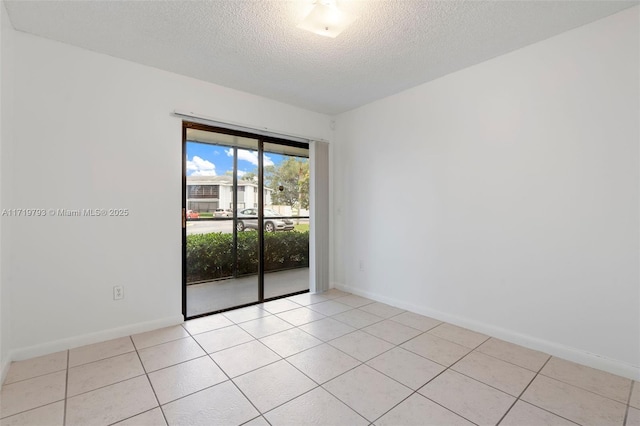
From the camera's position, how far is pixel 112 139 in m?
2.71

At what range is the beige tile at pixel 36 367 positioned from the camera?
2.09m

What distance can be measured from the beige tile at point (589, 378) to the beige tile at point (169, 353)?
2.74 m

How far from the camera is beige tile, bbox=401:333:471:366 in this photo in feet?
7.78

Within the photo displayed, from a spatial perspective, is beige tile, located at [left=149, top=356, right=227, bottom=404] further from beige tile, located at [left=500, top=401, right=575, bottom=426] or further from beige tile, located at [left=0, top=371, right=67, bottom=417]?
beige tile, located at [left=500, top=401, right=575, bottom=426]

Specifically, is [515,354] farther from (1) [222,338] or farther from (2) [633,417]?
(1) [222,338]

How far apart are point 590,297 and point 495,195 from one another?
1.05 meters

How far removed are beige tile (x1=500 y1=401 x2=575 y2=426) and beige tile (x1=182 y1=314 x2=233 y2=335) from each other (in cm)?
246

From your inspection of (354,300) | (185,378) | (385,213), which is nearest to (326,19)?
(385,213)

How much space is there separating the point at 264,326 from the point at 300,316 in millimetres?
448

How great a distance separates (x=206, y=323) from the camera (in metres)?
3.08

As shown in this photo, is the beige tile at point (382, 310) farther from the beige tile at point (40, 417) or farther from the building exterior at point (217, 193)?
the beige tile at point (40, 417)

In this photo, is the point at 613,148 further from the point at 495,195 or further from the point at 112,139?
the point at 112,139

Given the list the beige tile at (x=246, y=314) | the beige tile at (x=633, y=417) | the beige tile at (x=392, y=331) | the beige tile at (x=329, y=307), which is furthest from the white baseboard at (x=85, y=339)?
the beige tile at (x=633, y=417)

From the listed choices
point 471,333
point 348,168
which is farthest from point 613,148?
point 348,168
